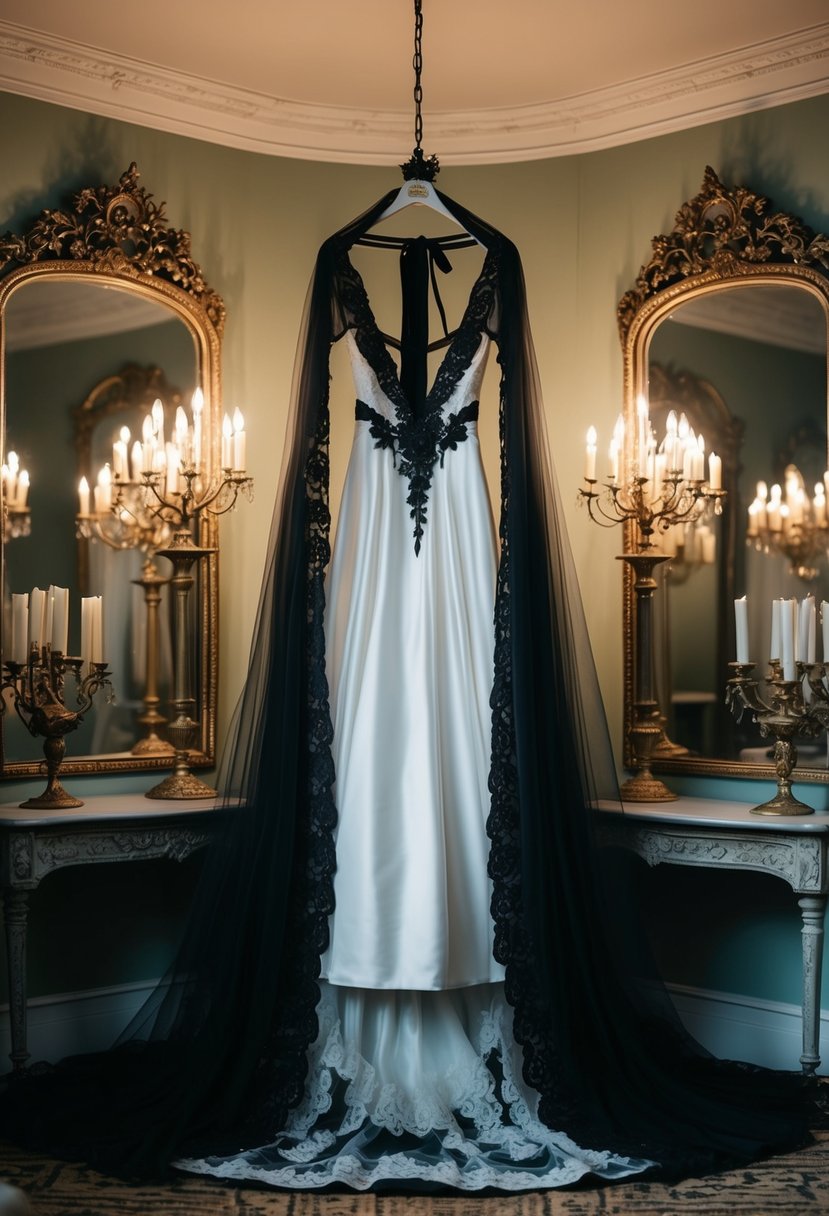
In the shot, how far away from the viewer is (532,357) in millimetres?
3260

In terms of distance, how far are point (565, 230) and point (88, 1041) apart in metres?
2.98

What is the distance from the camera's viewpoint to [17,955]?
335cm

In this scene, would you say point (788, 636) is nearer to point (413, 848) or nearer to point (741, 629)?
point (741, 629)

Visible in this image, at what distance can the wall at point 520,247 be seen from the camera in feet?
12.6

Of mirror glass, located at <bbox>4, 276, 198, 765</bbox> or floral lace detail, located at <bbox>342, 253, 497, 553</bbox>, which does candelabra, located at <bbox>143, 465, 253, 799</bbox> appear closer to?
mirror glass, located at <bbox>4, 276, 198, 765</bbox>

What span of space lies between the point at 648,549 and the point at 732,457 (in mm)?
374

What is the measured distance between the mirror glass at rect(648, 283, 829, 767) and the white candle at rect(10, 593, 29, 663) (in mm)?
1890

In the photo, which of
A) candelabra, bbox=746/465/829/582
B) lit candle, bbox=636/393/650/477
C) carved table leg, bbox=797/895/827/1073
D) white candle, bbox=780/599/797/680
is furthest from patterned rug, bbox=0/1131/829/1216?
lit candle, bbox=636/393/650/477

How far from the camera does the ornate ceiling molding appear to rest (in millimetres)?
3818

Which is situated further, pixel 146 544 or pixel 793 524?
pixel 146 544

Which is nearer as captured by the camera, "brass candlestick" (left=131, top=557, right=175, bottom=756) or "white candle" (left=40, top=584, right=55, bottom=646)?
"white candle" (left=40, top=584, right=55, bottom=646)

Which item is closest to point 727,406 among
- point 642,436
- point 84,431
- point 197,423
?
point 642,436

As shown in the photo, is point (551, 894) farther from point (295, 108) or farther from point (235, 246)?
point (295, 108)

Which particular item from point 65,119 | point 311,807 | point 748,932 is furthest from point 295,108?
point 748,932
